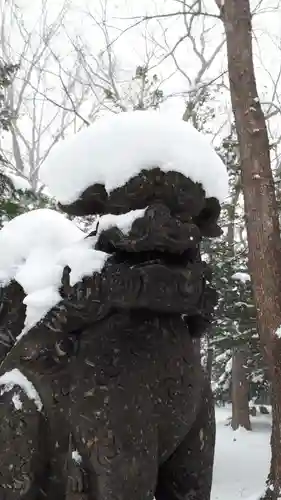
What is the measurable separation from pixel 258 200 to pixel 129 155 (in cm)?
344

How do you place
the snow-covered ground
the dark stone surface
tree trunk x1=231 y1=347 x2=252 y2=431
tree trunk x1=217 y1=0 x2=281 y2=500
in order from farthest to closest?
tree trunk x1=231 y1=347 x2=252 y2=431, the snow-covered ground, tree trunk x1=217 y1=0 x2=281 y2=500, the dark stone surface

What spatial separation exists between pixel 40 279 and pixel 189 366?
294mm

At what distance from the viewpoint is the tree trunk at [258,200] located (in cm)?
402

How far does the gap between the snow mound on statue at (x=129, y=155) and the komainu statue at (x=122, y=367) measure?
2 cm

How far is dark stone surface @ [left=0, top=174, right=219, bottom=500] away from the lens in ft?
2.64

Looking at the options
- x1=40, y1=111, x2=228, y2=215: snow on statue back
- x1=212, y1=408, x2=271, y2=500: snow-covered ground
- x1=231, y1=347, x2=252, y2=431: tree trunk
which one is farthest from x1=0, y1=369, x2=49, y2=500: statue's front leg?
x1=231, y1=347, x2=252, y2=431: tree trunk

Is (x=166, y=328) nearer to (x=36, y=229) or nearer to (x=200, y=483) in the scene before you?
(x=200, y=483)

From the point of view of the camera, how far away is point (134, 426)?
2.63 feet

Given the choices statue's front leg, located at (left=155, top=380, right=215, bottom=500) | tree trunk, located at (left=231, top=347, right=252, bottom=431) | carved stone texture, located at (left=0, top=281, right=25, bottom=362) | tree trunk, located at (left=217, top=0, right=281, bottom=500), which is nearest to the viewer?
statue's front leg, located at (left=155, top=380, right=215, bottom=500)

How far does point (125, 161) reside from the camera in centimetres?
88

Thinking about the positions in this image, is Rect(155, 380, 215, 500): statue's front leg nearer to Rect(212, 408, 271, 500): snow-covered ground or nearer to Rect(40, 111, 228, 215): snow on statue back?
Rect(40, 111, 228, 215): snow on statue back

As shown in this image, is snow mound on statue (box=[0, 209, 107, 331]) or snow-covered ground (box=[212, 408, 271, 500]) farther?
snow-covered ground (box=[212, 408, 271, 500])

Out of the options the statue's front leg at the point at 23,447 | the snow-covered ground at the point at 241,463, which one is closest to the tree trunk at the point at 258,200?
the snow-covered ground at the point at 241,463

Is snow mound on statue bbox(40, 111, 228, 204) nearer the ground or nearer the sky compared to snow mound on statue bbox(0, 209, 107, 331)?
nearer the sky
